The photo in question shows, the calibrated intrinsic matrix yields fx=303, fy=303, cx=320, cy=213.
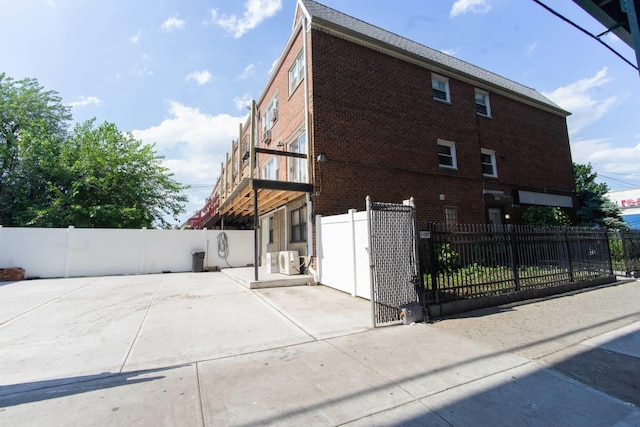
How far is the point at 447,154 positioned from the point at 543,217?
17.1ft

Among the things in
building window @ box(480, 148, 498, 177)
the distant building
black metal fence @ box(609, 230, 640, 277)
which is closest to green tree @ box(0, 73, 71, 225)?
building window @ box(480, 148, 498, 177)

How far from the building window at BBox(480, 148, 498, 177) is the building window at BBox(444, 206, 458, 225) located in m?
3.09

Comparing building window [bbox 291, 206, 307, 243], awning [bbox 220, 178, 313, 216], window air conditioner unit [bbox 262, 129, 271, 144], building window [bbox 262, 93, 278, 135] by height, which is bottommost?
building window [bbox 291, 206, 307, 243]

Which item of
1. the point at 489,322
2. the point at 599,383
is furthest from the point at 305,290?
the point at 599,383

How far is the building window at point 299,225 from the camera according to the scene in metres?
10.7

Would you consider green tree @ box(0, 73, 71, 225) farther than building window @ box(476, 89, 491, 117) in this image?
Yes

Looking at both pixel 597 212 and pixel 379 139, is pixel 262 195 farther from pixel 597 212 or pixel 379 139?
pixel 597 212

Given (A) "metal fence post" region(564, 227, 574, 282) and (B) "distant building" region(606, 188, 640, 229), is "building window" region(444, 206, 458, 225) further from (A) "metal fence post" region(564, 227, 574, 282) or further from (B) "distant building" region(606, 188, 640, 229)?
(B) "distant building" region(606, 188, 640, 229)

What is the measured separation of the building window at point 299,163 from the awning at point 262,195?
72cm

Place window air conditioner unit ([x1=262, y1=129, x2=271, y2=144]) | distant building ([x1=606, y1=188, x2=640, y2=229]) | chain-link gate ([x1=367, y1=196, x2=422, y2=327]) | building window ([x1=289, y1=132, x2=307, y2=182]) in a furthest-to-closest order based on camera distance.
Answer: distant building ([x1=606, y1=188, x2=640, y2=229])
window air conditioner unit ([x1=262, y1=129, x2=271, y2=144])
building window ([x1=289, y1=132, x2=307, y2=182])
chain-link gate ([x1=367, y1=196, x2=422, y2=327])

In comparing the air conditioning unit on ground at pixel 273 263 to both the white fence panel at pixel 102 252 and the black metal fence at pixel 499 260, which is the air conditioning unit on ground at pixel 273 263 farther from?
the white fence panel at pixel 102 252

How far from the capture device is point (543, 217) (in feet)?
43.7

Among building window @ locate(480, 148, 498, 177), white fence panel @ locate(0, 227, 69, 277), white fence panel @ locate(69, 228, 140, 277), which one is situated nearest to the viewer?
white fence panel @ locate(0, 227, 69, 277)

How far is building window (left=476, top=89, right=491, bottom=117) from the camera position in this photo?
14312 millimetres
